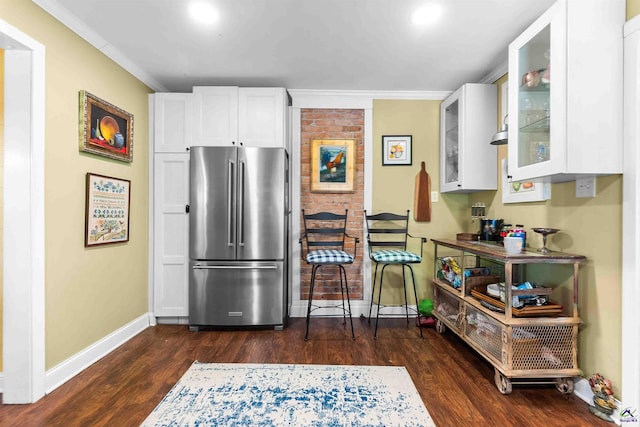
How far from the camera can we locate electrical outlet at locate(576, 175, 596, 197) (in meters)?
1.86

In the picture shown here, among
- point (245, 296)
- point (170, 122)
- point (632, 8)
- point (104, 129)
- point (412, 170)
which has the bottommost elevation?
point (245, 296)

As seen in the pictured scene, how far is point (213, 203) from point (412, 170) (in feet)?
7.05

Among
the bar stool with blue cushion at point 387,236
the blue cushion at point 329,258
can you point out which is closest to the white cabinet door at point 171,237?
the blue cushion at point 329,258

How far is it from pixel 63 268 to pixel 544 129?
3234 millimetres

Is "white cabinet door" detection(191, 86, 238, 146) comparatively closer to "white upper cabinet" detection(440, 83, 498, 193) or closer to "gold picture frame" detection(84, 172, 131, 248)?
"gold picture frame" detection(84, 172, 131, 248)

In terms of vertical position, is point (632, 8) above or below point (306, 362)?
above

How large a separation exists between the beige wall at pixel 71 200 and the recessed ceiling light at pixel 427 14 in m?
2.40

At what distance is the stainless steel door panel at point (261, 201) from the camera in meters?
2.97

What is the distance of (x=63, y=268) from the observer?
214 centimetres

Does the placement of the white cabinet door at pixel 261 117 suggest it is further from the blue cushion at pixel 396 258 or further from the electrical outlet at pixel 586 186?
the electrical outlet at pixel 586 186

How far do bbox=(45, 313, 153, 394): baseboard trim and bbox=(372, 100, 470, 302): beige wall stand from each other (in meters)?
2.60

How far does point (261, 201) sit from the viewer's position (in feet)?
9.77

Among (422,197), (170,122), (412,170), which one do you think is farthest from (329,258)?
(170,122)

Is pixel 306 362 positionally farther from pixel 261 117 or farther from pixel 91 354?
pixel 261 117
